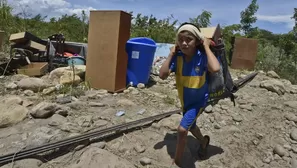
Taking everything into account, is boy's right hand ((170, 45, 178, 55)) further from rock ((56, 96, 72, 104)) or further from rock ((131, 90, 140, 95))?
rock ((131, 90, 140, 95))

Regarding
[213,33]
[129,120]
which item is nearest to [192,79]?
[213,33]

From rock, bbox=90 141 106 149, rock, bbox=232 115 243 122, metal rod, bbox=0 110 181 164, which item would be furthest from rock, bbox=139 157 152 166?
rock, bbox=232 115 243 122

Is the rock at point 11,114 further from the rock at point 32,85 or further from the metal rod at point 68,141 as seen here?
the rock at point 32,85

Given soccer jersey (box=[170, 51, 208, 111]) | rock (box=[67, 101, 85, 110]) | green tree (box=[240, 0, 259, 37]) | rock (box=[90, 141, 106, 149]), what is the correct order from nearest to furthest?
soccer jersey (box=[170, 51, 208, 111])
rock (box=[90, 141, 106, 149])
rock (box=[67, 101, 85, 110])
green tree (box=[240, 0, 259, 37])

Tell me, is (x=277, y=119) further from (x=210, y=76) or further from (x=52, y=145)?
(x=52, y=145)

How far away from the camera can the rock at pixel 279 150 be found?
12.2 ft

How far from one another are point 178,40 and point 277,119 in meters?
2.98

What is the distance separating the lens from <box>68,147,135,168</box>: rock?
2.79 m

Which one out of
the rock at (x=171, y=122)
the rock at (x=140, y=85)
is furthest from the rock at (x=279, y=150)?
the rock at (x=140, y=85)

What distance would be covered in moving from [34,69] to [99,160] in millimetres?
3432

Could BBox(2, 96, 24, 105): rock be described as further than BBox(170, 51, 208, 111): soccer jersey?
Yes

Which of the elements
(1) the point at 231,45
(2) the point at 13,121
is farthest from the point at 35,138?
(1) the point at 231,45

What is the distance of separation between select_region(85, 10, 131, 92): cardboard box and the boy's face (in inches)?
101

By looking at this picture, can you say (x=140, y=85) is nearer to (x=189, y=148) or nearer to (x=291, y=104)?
A: (x=189, y=148)
